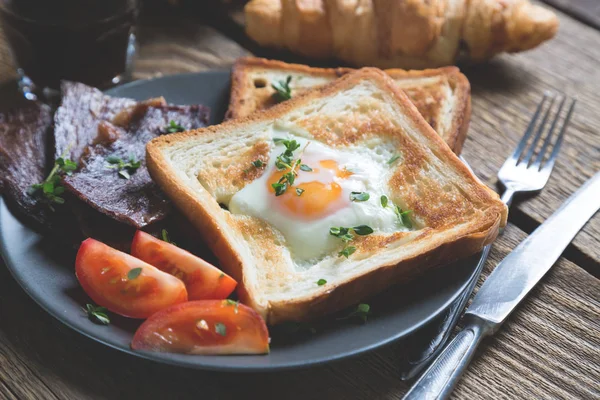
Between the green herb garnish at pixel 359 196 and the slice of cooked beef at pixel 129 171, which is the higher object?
the slice of cooked beef at pixel 129 171

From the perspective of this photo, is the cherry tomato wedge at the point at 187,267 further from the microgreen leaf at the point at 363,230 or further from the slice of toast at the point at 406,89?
the slice of toast at the point at 406,89

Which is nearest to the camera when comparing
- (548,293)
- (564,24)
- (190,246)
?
(190,246)

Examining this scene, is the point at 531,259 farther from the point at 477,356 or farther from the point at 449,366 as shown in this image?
the point at 449,366

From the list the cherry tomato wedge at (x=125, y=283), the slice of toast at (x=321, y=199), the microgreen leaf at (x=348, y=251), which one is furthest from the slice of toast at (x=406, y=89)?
the cherry tomato wedge at (x=125, y=283)

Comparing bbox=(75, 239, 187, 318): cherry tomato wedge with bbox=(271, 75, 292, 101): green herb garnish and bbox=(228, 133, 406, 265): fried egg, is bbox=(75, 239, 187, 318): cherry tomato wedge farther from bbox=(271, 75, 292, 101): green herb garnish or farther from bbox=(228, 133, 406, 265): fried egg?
bbox=(271, 75, 292, 101): green herb garnish

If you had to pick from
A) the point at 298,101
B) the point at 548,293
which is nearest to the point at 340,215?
the point at 298,101

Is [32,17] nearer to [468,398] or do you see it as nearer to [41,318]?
[41,318]
